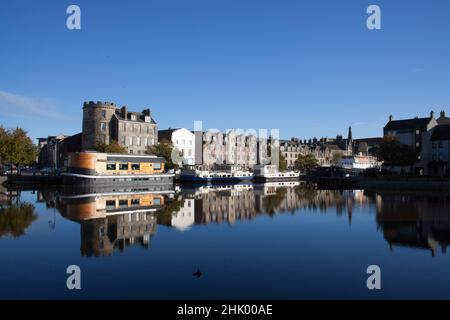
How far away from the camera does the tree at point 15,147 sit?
63.9m

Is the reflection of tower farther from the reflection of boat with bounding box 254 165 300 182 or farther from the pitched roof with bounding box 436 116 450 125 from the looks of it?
the reflection of boat with bounding box 254 165 300 182

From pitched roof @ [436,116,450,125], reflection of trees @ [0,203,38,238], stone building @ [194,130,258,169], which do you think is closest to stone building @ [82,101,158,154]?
stone building @ [194,130,258,169]

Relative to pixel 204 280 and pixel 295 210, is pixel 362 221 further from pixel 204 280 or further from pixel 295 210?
pixel 204 280

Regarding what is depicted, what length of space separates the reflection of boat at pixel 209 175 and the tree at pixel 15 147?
91.1 ft

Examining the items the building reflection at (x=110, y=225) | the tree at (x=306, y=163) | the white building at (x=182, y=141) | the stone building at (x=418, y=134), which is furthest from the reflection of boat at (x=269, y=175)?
the building reflection at (x=110, y=225)

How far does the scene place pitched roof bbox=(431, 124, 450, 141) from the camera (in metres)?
79.2

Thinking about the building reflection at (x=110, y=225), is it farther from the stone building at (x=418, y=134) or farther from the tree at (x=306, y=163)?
the tree at (x=306, y=163)

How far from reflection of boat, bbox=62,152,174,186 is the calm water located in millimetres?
26971

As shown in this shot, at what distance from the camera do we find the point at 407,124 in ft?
314

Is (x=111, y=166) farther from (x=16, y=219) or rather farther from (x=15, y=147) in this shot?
→ (x=16, y=219)

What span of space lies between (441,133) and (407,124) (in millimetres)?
15434

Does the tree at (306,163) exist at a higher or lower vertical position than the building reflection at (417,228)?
higher

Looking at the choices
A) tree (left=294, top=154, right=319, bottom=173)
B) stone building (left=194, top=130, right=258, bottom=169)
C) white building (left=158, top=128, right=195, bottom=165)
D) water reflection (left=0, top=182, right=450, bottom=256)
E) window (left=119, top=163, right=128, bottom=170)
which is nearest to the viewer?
water reflection (left=0, top=182, right=450, bottom=256)

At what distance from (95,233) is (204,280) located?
984cm
